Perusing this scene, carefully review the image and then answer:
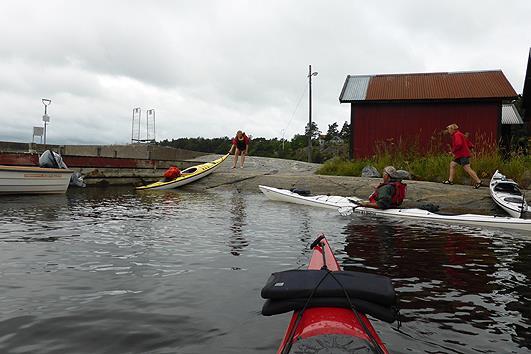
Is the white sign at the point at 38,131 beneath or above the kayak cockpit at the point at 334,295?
above

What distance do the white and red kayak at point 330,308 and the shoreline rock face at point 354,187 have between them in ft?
27.2

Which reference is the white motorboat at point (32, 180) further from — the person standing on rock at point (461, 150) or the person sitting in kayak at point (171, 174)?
the person standing on rock at point (461, 150)

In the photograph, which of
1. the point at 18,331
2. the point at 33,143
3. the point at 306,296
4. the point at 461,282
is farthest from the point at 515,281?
the point at 33,143

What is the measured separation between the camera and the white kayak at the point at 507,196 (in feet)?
28.2

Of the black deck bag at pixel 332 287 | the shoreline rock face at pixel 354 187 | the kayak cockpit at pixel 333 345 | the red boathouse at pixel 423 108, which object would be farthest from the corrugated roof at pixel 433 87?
the kayak cockpit at pixel 333 345

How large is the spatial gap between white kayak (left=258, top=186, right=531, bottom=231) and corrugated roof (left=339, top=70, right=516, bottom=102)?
27.4ft

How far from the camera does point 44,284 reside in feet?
12.5

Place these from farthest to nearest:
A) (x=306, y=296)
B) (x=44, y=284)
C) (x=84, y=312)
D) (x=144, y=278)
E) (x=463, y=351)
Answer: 1. (x=144, y=278)
2. (x=44, y=284)
3. (x=84, y=312)
4. (x=463, y=351)
5. (x=306, y=296)

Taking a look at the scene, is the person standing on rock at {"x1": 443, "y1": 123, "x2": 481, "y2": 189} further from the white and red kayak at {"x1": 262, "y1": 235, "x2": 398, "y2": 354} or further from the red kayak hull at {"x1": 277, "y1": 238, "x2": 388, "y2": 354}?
the red kayak hull at {"x1": 277, "y1": 238, "x2": 388, "y2": 354}

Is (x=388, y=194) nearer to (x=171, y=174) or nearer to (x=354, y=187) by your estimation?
(x=354, y=187)

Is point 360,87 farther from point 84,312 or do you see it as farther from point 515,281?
point 84,312

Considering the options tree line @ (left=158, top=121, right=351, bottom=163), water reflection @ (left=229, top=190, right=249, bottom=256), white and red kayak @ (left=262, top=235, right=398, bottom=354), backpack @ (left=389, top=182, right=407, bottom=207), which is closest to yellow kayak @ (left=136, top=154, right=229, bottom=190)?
water reflection @ (left=229, top=190, right=249, bottom=256)

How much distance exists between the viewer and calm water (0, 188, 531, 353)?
2820 millimetres

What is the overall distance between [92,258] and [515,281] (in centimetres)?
485
